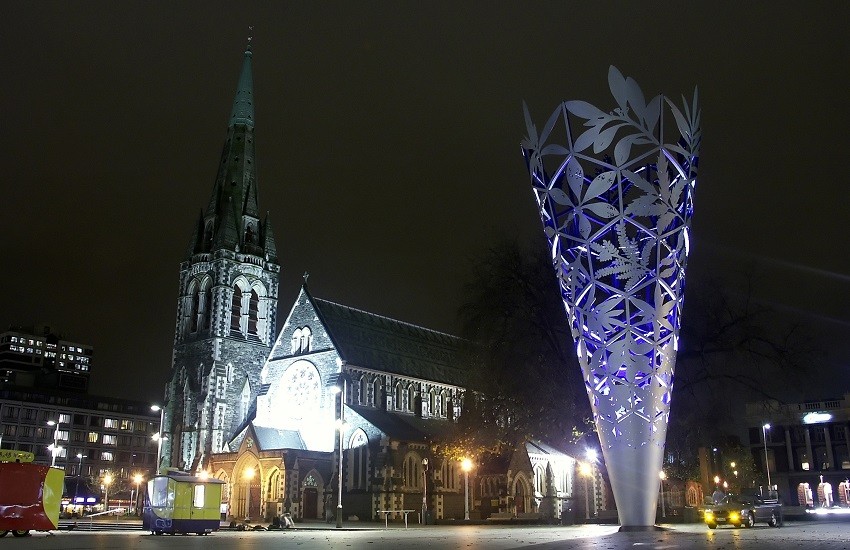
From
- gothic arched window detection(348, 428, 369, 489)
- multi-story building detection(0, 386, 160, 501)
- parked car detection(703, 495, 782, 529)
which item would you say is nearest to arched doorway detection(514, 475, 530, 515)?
gothic arched window detection(348, 428, 369, 489)

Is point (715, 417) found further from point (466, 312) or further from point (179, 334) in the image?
A: point (179, 334)

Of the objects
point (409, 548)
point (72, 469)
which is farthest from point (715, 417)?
point (72, 469)

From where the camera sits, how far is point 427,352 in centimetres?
6656

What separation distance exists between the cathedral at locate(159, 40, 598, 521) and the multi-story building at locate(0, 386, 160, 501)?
42647mm

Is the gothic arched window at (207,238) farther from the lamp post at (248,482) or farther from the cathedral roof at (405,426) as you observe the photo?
the lamp post at (248,482)

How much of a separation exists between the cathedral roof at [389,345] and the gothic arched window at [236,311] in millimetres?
8850

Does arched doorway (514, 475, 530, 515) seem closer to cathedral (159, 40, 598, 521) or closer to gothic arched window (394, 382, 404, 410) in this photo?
cathedral (159, 40, 598, 521)

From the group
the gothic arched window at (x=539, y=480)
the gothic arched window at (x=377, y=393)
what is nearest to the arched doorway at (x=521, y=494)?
the gothic arched window at (x=539, y=480)

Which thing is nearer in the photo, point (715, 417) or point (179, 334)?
point (715, 417)

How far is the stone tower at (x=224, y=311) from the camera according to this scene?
2383 inches

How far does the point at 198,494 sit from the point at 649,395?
17.8 m

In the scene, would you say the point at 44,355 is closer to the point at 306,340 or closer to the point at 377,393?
the point at 306,340

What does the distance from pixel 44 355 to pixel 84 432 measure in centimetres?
6391

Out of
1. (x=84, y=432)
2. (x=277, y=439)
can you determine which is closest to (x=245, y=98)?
(x=277, y=439)
